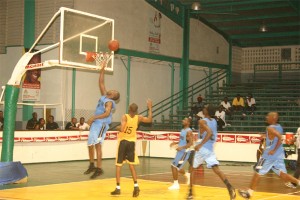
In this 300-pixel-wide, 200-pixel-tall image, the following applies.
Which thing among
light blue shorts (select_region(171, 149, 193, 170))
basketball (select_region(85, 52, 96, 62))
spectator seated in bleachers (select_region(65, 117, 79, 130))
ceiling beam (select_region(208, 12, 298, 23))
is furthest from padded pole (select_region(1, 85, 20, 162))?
ceiling beam (select_region(208, 12, 298, 23))

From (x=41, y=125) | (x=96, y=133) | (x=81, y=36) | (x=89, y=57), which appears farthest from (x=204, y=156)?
(x=41, y=125)

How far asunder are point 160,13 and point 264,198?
62.4ft

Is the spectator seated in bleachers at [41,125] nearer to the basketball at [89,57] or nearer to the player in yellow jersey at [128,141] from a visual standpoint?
the basketball at [89,57]

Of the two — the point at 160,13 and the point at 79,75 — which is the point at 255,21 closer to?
the point at 160,13

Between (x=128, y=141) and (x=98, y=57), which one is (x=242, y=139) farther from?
(x=128, y=141)

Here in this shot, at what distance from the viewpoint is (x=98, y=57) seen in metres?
17.0

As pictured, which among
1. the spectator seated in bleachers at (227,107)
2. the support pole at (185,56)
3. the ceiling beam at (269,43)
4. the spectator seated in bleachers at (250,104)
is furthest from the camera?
the ceiling beam at (269,43)

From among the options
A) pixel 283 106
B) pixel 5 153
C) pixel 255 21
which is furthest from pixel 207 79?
pixel 5 153

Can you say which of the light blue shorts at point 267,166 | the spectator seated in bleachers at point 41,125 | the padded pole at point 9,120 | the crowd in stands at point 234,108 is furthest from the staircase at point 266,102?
the padded pole at point 9,120

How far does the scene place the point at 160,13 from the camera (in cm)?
3050

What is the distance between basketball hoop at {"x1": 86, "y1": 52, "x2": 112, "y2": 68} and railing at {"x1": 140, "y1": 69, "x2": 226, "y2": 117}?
12408mm

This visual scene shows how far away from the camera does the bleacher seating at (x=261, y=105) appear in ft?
89.8

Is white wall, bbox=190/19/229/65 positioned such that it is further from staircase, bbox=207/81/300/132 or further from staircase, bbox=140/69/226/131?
staircase, bbox=207/81/300/132

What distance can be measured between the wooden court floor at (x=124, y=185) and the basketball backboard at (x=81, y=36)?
342 centimetres
